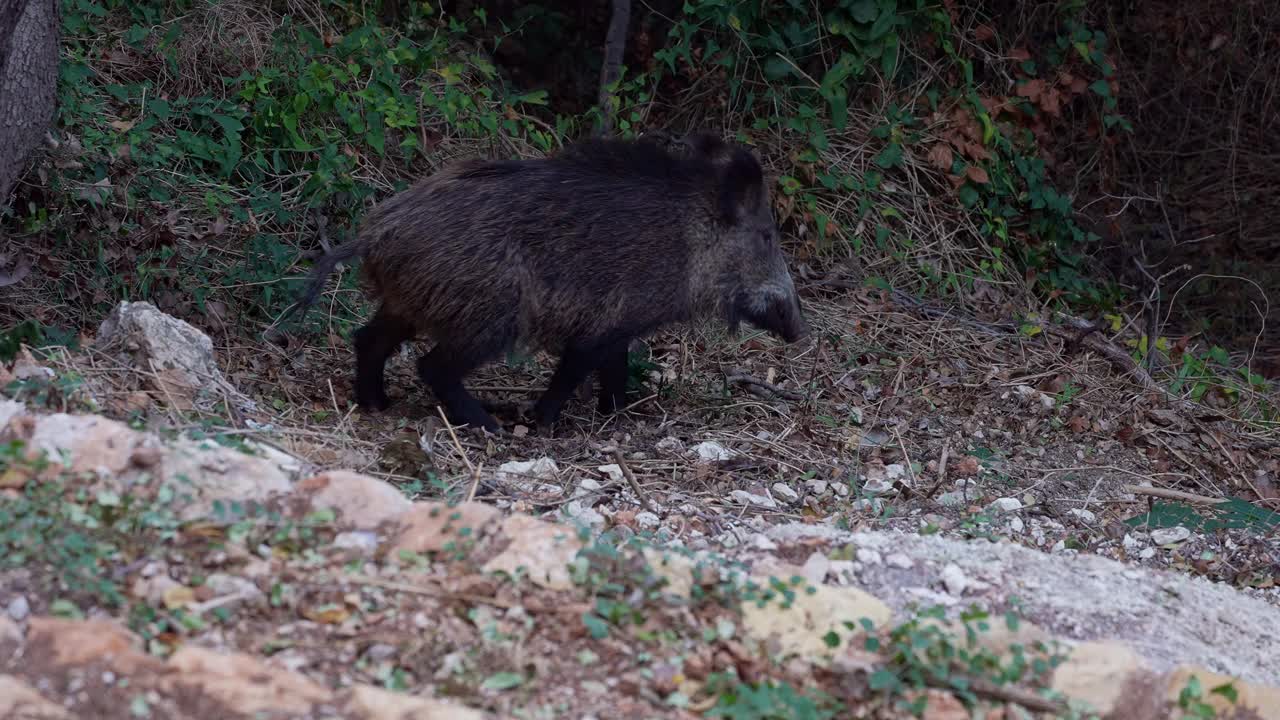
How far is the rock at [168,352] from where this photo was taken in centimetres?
416

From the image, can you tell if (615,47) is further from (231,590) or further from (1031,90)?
(231,590)

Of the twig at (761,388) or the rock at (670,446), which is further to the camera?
the twig at (761,388)

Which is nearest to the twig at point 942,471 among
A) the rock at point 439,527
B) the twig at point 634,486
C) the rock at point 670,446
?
the rock at point 670,446

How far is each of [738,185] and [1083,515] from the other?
6.20 feet

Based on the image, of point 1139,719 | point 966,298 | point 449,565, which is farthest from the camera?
point 966,298

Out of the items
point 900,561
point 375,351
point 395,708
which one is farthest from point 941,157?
point 395,708

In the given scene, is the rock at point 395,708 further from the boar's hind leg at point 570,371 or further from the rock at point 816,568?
the boar's hind leg at point 570,371

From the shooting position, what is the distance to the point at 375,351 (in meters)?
5.19

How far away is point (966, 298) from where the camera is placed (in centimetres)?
714

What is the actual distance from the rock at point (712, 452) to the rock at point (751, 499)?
366 millimetres

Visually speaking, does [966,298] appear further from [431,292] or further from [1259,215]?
[431,292]

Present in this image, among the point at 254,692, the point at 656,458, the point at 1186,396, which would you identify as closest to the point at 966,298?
the point at 1186,396

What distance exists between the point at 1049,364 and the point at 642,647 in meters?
4.42

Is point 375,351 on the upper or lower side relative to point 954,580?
lower
